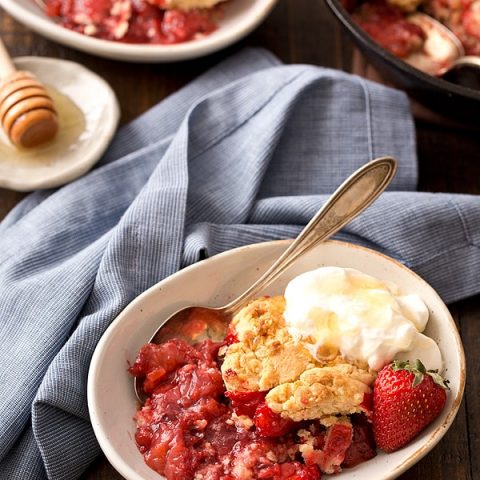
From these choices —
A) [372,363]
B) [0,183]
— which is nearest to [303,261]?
[372,363]

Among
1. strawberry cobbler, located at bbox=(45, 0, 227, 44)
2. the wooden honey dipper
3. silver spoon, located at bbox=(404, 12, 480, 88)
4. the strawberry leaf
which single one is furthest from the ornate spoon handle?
strawberry cobbler, located at bbox=(45, 0, 227, 44)

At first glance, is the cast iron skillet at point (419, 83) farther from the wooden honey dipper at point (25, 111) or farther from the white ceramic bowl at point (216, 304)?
the wooden honey dipper at point (25, 111)

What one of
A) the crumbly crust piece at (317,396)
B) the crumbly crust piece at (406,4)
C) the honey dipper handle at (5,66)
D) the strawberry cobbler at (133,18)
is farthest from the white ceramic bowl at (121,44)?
the crumbly crust piece at (317,396)

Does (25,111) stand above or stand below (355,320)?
above

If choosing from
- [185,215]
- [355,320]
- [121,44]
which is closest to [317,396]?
[355,320]

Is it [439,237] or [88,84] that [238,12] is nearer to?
[88,84]

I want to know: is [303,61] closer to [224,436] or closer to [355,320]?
[355,320]
